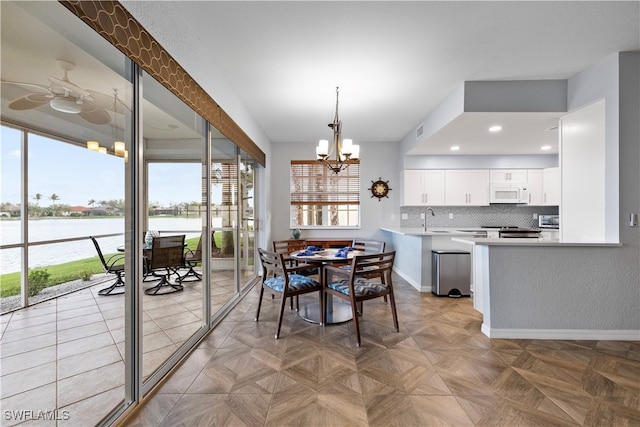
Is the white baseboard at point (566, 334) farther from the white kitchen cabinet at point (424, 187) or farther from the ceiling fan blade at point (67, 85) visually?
the ceiling fan blade at point (67, 85)

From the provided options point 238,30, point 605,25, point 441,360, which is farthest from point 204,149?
point 605,25

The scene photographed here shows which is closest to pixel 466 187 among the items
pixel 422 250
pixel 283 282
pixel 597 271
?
pixel 422 250

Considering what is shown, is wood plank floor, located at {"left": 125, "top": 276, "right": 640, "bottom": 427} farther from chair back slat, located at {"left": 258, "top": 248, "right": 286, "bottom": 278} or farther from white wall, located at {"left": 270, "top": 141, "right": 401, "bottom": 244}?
white wall, located at {"left": 270, "top": 141, "right": 401, "bottom": 244}

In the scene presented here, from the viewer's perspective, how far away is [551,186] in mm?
5410

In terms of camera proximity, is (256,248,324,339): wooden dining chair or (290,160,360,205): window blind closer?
(256,248,324,339): wooden dining chair

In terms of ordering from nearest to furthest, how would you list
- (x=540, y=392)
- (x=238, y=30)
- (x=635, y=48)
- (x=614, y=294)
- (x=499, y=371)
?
(x=540, y=392)
(x=499, y=371)
(x=238, y=30)
(x=635, y=48)
(x=614, y=294)

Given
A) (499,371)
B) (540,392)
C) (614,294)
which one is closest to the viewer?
(540,392)

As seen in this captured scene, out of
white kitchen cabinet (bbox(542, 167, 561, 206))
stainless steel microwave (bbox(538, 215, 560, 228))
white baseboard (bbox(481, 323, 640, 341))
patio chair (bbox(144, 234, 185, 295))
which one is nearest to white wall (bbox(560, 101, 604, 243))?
white baseboard (bbox(481, 323, 640, 341))

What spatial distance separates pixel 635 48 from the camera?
2438 mm

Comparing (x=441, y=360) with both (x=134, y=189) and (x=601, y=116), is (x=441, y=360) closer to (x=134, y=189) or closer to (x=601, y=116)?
(x=134, y=189)

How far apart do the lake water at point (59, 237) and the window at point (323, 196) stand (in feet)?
13.0

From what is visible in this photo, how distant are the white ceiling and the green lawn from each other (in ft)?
5.31

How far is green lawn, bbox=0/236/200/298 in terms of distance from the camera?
1.49 m

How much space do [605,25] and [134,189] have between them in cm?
365
